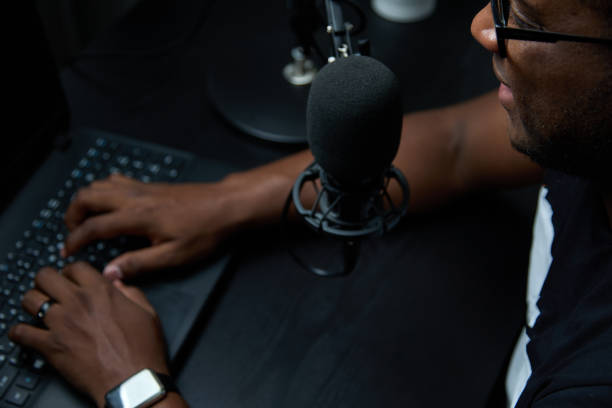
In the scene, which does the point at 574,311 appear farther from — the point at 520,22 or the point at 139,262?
the point at 139,262

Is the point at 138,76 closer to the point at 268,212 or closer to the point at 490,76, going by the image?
the point at 268,212

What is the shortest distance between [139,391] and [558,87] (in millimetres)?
545

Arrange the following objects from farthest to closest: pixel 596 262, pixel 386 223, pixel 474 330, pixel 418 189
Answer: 1. pixel 418 189
2. pixel 474 330
3. pixel 596 262
4. pixel 386 223

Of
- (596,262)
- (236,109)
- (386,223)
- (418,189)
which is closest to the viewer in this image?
(386,223)

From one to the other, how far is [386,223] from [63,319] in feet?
1.41

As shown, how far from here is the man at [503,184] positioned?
549mm

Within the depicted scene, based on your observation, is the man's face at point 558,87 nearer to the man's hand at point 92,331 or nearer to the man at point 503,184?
the man at point 503,184

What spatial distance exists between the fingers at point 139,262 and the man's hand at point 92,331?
2 cm

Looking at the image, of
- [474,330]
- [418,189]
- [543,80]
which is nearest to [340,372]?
[474,330]

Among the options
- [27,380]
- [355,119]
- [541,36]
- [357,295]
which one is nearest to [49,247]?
[27,380]

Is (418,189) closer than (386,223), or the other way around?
(386,223)

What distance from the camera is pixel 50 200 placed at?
868mm

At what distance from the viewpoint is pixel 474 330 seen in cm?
77

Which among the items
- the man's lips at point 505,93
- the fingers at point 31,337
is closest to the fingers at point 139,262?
the fingers at point 31,337
